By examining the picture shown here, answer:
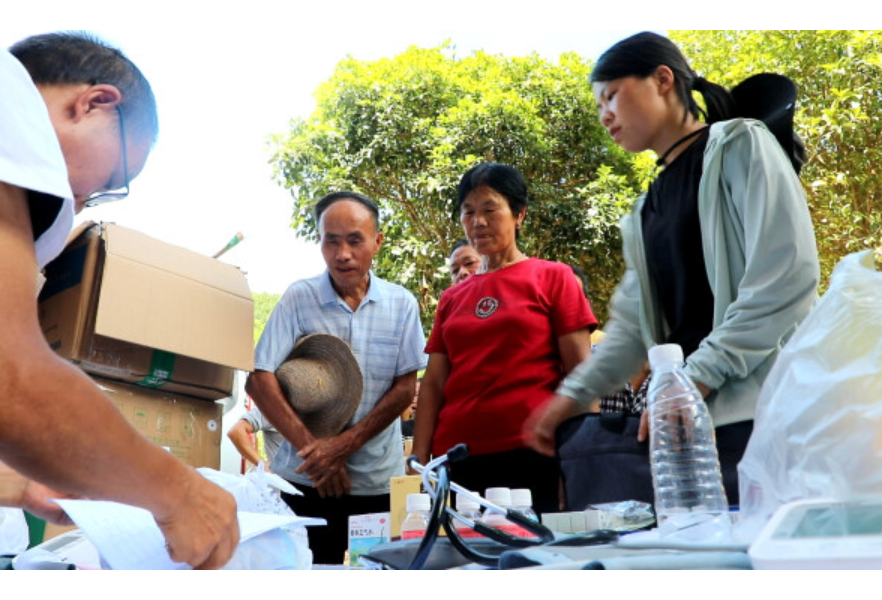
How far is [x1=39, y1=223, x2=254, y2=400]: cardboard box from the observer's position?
210 cm

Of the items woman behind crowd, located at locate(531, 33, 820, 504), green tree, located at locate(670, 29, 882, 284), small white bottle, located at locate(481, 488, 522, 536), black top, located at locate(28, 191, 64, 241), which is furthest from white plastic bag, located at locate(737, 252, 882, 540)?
green tree, located at locate(670, 29, 882, 284)

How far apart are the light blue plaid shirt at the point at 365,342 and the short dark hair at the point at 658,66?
1328 mm

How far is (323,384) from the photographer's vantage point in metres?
2.73

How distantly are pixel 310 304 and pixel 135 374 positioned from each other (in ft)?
2.73

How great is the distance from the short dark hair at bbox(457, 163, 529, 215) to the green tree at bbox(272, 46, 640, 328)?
5.45 m

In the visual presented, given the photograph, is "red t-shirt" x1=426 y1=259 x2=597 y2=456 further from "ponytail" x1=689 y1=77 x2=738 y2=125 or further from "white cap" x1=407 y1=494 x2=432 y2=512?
"white cap" x1=407 y1=494 x2=432 y2=512

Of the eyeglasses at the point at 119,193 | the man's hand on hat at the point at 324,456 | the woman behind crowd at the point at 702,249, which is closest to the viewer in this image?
the eyeglasses at the point at 119,193

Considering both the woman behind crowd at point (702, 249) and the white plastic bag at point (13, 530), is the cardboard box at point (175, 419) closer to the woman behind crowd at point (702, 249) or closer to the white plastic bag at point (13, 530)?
the white plastic bag at point (13, 530)

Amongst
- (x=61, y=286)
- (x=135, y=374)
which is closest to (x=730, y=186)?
(x=135, y=374)

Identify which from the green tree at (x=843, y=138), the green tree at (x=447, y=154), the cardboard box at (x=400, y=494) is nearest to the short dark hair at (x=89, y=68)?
the cardboard box at (x=400, y=494)

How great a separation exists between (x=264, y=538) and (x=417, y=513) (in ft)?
1.35

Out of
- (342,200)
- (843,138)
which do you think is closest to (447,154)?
(843,138)

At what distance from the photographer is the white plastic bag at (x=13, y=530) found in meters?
1.54
